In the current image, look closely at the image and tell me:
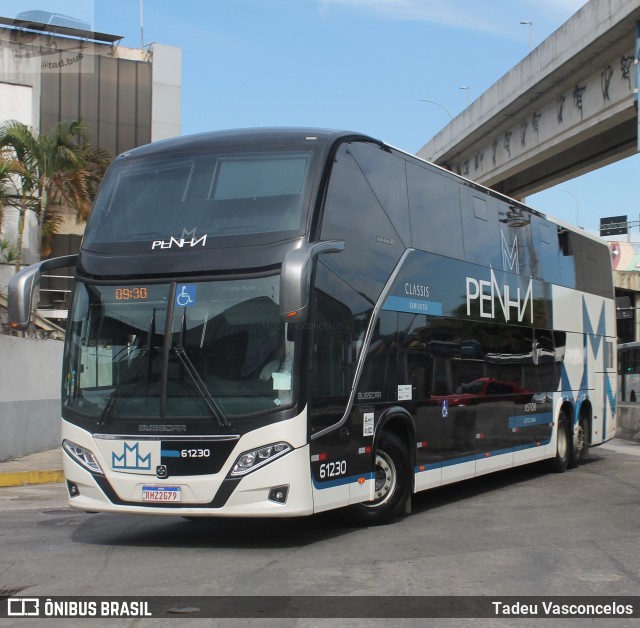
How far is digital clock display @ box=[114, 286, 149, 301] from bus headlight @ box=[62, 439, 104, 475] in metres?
1.52

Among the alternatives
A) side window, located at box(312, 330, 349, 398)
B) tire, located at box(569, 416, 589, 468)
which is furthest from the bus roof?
tire, located at box(569, 416, 589, 468)

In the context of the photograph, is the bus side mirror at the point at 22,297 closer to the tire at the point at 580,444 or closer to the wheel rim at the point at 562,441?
the wheel rim at the point at 562,441

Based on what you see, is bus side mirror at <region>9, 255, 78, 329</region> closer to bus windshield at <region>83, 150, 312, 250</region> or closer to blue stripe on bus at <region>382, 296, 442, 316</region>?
bus windshield at <region>83, 150, 312, 250</region>

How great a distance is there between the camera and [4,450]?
17641 millimetres

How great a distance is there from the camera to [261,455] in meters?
8.79

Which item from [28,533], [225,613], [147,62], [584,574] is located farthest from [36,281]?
[147,62]

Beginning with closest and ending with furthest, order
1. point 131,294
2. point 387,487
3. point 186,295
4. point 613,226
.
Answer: point 186,295
point 131,294
point 387,487
point 613,226

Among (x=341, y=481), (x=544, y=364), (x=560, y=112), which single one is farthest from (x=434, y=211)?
(x=560, y=112)

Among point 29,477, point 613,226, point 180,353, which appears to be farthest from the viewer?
point 613,226

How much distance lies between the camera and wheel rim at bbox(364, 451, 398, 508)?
412 inches

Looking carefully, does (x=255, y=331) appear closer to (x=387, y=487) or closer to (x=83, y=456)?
(x=83, y=456)

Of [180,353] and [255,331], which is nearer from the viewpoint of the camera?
[255,331]

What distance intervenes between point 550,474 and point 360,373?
7707 millimetres

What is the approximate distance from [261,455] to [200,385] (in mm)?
884
